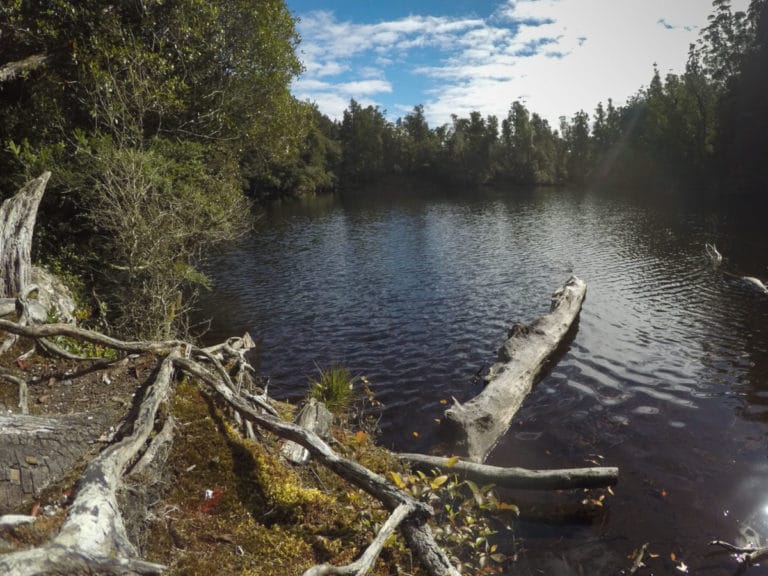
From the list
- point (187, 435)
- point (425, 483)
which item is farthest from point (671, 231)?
point (187, 435)

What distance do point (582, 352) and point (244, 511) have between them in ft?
45.8

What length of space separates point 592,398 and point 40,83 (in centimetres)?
2080

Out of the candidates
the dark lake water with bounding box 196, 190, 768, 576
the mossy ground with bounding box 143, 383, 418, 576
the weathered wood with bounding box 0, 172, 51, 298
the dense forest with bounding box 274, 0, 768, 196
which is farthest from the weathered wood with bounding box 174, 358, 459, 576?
the dense forest with bounding box 274, 0, 768, 196

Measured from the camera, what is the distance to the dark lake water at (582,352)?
8.21m

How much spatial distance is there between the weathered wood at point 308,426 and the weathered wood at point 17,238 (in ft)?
22.1

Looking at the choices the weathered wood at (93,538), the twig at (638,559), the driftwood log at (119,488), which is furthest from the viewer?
the twig at (638,559)

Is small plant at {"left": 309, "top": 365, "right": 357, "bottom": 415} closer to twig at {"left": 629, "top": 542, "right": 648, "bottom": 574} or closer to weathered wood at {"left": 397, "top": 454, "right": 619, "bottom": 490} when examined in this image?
weathered wood at {"left": 397, "top": 454, "right": 619, "bottom": 490}

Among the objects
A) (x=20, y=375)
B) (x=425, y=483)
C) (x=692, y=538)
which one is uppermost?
(x=20, y=375)

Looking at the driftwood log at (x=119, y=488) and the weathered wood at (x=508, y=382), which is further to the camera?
the weathered wood at (x=508, y=382)

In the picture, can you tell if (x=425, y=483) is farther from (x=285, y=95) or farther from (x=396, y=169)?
(x=396, y=169)

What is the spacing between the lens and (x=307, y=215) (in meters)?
63.8

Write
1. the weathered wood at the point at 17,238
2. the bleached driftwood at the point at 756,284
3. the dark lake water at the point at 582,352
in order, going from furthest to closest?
the bleached driftwood at the point at 756,284 → the weathered wood at the point at 17,238 → the dark lake water at the point at 582,352

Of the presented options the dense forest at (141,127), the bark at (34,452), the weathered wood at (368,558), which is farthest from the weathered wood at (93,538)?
the dense forest at (141,127)

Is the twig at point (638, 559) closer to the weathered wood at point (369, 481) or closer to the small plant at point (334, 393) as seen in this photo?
the weathered wood at point (369, 481)
